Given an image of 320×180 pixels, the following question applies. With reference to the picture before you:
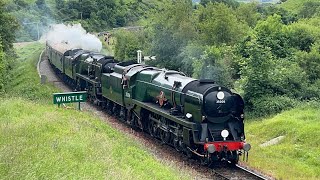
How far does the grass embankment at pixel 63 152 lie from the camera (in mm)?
10039

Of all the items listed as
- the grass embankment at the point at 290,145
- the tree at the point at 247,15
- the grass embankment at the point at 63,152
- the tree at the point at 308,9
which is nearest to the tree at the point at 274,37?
the grass embankment at the point at 290,145

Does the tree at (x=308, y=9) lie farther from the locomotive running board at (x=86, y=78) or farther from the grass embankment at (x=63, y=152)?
the grass embankment at (x=63, y=152)

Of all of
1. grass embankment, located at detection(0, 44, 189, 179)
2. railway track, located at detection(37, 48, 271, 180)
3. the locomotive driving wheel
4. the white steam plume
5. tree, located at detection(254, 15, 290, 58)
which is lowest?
railway track, located at detection(37, 48, 271, 180)

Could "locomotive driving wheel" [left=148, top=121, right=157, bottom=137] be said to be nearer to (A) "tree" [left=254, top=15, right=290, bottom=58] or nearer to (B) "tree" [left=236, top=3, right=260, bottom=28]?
(A) "tree" [left=254, top=15, right=290, bottom=58]

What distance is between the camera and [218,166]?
16719 mm

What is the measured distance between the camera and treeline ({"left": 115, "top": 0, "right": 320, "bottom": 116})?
2728cm

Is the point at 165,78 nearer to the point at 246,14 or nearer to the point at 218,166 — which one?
the point at 218,166

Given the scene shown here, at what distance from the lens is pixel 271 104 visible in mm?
26391

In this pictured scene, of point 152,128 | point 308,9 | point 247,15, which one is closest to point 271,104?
point 152,128

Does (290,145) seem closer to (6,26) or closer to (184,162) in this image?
(184,162)

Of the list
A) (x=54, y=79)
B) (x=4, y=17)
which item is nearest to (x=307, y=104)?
(x=54, y=79)

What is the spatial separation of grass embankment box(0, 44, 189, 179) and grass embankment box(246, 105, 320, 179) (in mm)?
3809

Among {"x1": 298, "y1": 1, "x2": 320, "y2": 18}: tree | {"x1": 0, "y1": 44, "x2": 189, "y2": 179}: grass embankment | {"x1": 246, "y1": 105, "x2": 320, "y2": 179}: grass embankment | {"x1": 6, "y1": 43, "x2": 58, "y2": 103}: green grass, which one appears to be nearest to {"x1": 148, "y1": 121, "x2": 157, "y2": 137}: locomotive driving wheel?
{"x1": 0, "y1": 44, "x2": 189, "y2": 179}: grass embankment

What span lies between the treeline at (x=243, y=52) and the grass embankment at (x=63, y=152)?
424 inches
